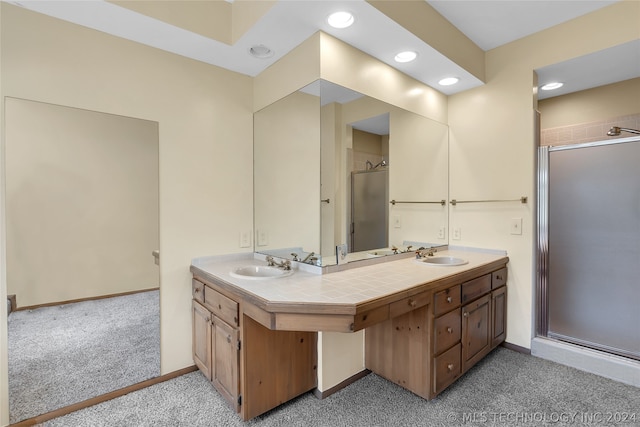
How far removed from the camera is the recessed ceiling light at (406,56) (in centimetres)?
219

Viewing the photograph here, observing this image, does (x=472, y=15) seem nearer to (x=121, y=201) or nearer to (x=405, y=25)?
(x=405, y=25)

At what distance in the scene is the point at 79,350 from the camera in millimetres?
1880

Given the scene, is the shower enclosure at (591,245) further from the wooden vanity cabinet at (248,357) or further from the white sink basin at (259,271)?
the white sink basin at (259,271)

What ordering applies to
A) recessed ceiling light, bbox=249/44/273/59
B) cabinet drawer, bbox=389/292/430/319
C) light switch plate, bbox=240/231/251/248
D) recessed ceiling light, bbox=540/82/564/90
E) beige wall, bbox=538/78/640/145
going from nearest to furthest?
cabinet drawer, bbox=389/292/430/319 → recessed ceiling light, bbox=249/44/273/59 → light switch plate, bbox=240/231/251/248 → beige wall, bbox=538/78/640/145 → recessed ceiling light, bbox=540/82/564/90

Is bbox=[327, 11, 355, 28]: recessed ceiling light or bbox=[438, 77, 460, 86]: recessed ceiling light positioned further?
bbox=[438, 77, 460, 86]: recessed ceiling light

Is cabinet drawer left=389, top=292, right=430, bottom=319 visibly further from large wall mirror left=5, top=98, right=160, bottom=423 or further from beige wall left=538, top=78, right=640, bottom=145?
beige wall left=538, top=78, right=640, bottom=145

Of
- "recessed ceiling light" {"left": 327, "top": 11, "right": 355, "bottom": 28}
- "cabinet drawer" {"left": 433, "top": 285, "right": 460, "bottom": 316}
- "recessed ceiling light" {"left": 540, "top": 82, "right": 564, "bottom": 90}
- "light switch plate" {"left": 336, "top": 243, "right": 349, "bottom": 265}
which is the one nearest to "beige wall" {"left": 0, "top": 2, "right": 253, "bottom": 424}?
"light switch plate" {"left": 336, "top": 243, "right": 349, "bottom": 265}

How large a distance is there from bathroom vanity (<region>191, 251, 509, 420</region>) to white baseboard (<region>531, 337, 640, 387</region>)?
46cm

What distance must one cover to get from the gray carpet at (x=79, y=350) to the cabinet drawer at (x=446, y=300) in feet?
6.00

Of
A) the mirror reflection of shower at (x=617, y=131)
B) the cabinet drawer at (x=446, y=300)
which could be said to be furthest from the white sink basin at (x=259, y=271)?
the mirror reflection of shower at (x=617, y=131)

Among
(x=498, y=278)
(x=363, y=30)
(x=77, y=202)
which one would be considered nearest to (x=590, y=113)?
(x=498, y=278)

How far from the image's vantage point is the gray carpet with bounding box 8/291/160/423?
1.69 meters

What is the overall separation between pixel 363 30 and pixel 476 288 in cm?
188

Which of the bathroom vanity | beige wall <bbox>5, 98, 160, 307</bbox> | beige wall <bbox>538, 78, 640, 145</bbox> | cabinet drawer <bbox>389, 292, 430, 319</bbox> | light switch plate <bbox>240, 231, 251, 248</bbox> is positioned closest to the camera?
the bathroom vanity
